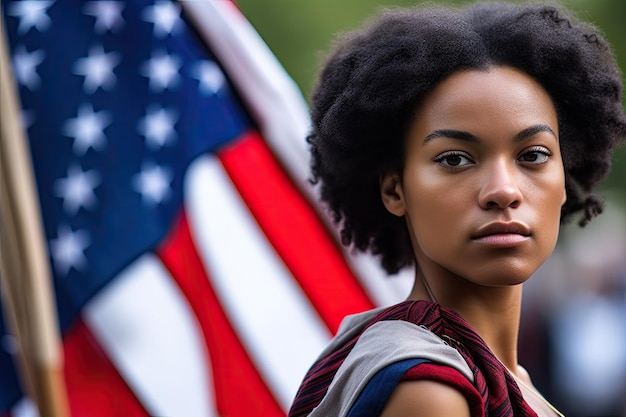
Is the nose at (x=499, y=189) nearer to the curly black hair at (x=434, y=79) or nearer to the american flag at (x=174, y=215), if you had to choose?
the curly black hair at (x=434, y=79)

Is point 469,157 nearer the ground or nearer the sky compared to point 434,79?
nearer the ground

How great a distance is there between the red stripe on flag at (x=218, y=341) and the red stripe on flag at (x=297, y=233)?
0.34m

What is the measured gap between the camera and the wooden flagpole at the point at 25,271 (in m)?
3.36

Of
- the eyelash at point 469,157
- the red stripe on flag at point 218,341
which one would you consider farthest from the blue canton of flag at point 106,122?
the eyelash at point 469,157

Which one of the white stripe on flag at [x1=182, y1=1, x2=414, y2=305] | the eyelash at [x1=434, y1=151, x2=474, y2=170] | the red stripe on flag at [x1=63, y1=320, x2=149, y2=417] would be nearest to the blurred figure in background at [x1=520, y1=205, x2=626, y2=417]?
the white stripe on flag at [x1=182, y1=1, x2=414, y2=305]

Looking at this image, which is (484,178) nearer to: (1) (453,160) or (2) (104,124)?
(1) (453,160)

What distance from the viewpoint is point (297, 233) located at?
4.59m

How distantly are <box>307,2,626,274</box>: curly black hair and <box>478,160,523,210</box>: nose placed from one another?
28cm

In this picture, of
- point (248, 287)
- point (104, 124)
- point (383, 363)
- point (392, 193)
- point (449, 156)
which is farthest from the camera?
point (248, 287)

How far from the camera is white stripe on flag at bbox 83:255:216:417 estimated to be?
4.12 m

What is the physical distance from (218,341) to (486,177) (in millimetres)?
2007

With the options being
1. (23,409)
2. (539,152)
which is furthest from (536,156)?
(23,409)

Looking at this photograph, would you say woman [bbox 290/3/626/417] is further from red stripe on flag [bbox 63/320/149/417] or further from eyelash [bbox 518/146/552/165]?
red stripe on flag [bbox 63/320/149/417]

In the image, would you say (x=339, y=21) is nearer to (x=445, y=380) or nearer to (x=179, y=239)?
(x=179, y=239)
